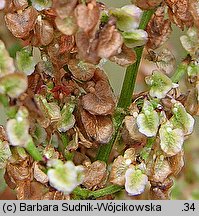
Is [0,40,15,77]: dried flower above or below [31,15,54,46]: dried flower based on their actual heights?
above

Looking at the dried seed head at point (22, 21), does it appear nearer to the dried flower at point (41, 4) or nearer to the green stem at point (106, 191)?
the dried flower at point (41, 4)

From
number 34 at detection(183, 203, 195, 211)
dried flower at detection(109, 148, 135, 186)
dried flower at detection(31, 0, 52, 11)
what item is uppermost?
dried flower at detection(31, 0, 52, 11)

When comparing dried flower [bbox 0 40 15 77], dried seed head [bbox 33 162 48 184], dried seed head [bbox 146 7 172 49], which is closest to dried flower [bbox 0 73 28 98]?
dried flower [bbox 0 40 15 77]

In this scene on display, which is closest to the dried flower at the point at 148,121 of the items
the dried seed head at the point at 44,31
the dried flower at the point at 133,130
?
the dried flower at the point at 133,130

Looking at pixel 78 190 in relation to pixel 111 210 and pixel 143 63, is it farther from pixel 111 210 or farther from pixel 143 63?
pixel 143 63

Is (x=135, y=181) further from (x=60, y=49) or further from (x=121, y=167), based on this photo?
(x=60, y=49)

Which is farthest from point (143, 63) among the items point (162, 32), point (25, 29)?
point (25, 29)

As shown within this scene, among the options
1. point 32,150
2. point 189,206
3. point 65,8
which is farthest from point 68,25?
point 189,206

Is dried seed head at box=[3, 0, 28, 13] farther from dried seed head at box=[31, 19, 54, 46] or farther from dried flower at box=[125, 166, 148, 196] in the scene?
dried flower at box=[125, 166, 148, 196]
